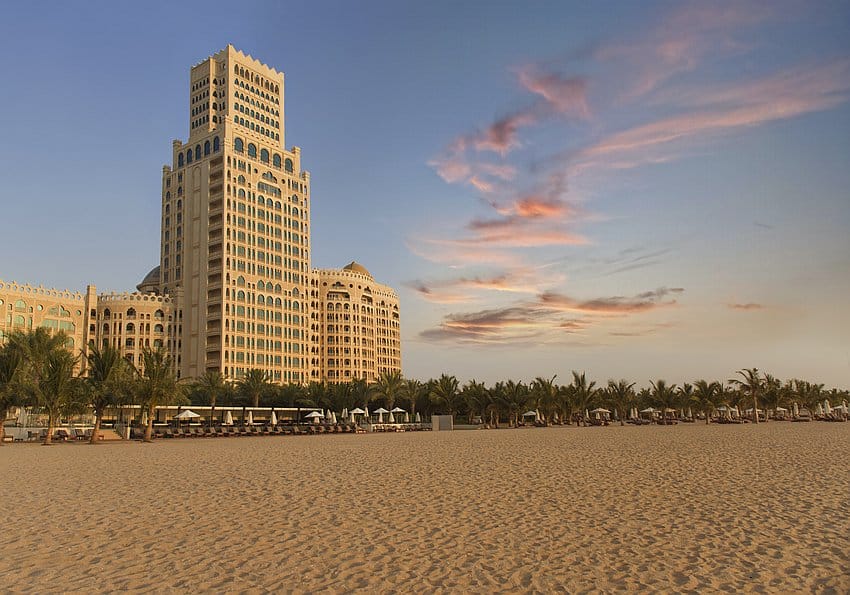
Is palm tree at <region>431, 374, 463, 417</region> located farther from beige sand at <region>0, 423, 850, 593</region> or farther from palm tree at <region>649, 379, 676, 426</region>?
beige sand at <region>0, 423, 850, 593</region>

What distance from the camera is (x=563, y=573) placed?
30.5 ft

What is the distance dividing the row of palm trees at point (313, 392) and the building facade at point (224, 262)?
2758cm

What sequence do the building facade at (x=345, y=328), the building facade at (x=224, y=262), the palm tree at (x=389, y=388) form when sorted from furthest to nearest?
1. the building facade at (x=345, y=328)
2. the building facade at (x=224, y=262)
3. the palm tree at (x=389, y=388)

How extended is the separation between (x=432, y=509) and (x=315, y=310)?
130 meters

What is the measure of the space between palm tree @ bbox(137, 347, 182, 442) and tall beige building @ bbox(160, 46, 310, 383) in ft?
207

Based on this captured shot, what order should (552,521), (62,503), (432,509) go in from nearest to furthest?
1. (552,521)
2. (432,509)
3. (62,503)

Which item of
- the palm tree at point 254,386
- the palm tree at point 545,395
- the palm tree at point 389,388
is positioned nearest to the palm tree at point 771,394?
the palm tree at point 545,395

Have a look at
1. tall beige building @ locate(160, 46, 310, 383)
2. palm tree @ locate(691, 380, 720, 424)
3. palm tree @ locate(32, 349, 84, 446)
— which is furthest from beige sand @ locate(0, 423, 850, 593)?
tall beige building @ locate(160, 46, 310, 383)

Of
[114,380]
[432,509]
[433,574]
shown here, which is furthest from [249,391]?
[433,574]

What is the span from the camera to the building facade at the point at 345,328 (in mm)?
141750

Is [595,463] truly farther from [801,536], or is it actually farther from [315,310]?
[315,310]

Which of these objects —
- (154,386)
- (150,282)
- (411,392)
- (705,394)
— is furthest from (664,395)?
(150,282)

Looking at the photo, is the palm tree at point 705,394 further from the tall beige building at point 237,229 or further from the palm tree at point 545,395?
the tall beige building at point 237,229

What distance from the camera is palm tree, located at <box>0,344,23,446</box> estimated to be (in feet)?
131
